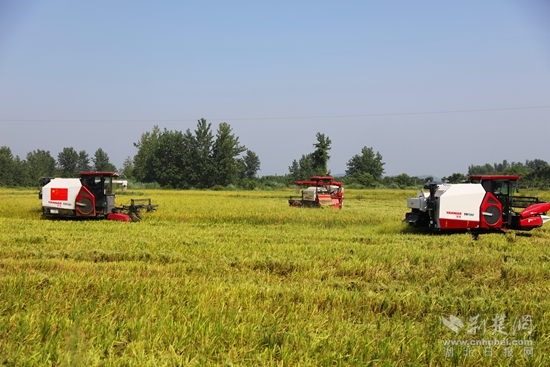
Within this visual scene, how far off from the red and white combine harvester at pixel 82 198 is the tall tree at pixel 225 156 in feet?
179

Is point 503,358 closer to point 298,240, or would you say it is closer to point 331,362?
point 331,362

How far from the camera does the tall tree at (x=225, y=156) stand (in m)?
72.1

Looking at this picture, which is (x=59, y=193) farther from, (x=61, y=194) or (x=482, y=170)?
(x=482, y=170)

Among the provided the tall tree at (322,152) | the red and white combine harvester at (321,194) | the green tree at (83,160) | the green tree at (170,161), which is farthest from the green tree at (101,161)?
the red and white combine harvester at (321,194)

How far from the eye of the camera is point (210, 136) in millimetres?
74875

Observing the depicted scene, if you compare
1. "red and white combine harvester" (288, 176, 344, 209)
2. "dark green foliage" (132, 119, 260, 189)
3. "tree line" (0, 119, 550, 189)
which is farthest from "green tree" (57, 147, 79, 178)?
"red and white combine harvester" (288, 176, 344, 209)

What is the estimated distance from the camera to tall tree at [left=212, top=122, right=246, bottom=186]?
236ft

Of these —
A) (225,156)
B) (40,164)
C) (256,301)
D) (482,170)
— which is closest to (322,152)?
(225,156)

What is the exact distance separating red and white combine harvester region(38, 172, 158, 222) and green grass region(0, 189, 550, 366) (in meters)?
5.66

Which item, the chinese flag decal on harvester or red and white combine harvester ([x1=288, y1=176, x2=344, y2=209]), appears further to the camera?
red and white combine harvester ([x1=288, y1=176, x2=344, y2=209])

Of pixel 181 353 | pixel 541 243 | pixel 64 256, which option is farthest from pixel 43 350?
pixel 541 243

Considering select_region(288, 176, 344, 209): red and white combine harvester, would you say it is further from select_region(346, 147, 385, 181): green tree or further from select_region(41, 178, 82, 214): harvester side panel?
select_region(346, 147, 385, 181): green tree

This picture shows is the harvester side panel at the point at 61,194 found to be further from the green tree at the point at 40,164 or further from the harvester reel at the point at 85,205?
the green tree at the point at 40,164

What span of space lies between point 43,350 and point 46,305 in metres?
1.41
